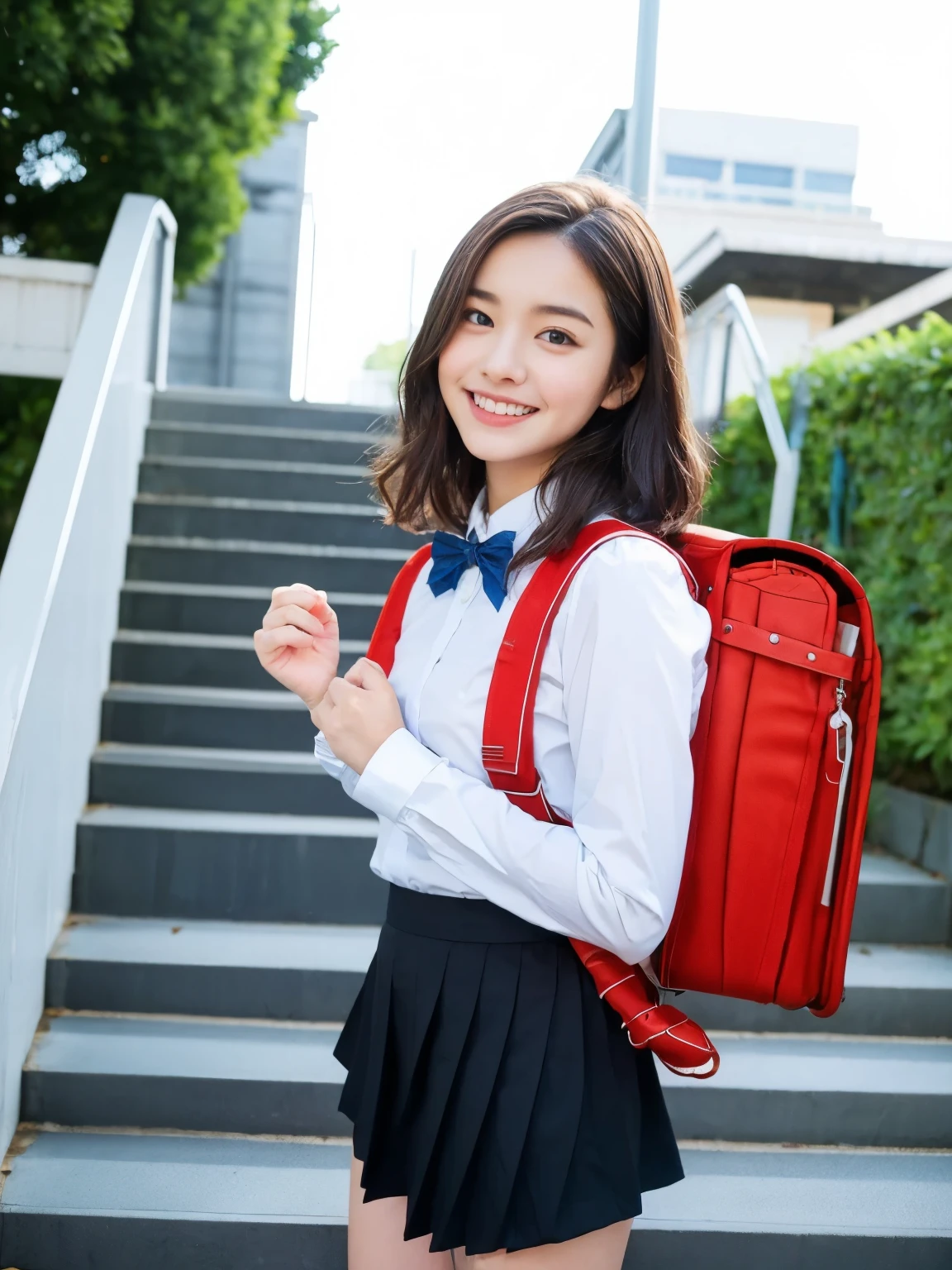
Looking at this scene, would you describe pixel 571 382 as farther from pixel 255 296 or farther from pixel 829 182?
pixel 829 182

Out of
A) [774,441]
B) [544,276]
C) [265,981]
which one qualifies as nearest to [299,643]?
[544,276]

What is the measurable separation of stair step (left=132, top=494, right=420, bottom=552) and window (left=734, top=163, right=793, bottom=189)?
42.4 meters

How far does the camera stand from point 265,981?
9.72 ft

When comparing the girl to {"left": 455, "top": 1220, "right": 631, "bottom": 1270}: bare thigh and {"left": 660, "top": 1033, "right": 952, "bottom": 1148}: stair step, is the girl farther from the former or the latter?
{"left": 660, "top": 1033, "right": 952, "bottom": 1148}: stair step

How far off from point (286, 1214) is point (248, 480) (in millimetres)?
3284

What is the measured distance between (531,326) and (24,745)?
1640 mm

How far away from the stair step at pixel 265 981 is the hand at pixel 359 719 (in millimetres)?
1794

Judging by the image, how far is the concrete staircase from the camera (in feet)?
7.76

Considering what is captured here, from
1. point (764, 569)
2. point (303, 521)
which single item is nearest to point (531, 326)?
point (764, 569)

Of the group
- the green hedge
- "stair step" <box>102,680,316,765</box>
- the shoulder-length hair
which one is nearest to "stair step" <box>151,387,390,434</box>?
"stair step" <box>102,680,316,765</box>

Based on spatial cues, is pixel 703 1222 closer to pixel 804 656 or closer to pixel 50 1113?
pixel 50 1113

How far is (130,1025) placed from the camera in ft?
9.51

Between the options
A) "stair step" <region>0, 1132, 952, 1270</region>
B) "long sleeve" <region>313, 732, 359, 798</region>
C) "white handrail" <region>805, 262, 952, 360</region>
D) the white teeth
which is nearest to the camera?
the white teeth

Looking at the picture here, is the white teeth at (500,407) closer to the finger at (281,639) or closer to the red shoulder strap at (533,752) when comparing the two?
the red shoulder strap at (533,752)
